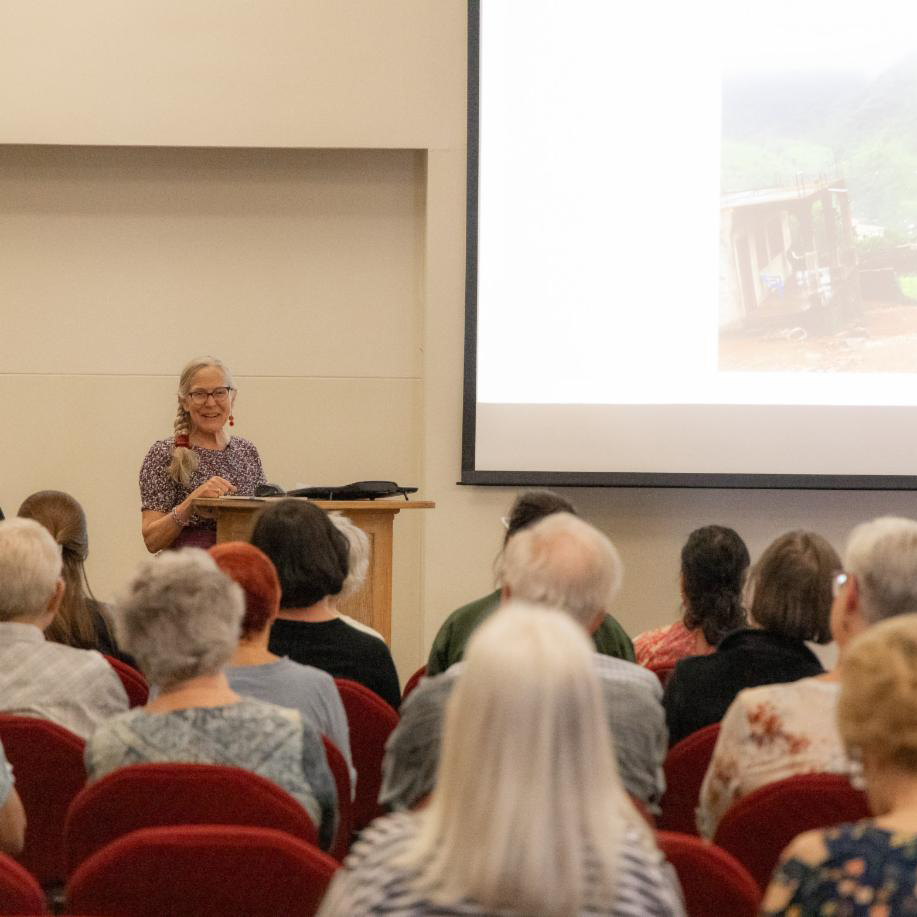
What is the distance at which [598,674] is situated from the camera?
2.03 metres

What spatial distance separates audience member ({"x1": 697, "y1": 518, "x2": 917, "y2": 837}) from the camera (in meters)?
2.35

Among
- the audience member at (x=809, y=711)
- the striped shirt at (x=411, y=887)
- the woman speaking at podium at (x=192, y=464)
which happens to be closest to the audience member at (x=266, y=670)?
the audience member at (x=809, y=711)

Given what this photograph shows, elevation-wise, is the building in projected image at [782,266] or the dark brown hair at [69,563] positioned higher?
the building in projected image at [782,266]

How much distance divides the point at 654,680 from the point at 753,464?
359 cm

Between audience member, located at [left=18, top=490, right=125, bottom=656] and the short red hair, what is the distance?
0.89 meters

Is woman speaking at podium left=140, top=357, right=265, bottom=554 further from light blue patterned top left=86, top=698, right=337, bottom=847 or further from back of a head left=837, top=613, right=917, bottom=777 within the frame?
back of a head left=837, top=613, right=917, bottom=777

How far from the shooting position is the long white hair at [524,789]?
130 cm

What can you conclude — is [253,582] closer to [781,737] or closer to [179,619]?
[179,619]

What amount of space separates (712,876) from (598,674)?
1.24 feet

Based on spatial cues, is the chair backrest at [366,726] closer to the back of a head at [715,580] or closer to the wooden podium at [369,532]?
the back of a head at [715,580]

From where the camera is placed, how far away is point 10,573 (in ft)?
9.15

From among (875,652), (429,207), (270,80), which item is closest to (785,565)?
(875,652)

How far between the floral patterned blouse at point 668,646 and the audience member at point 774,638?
82 cm

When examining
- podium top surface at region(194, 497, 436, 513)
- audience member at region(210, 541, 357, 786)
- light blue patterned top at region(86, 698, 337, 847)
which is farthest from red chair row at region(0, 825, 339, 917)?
podium top surface at region(194, 497, 436, 513)
